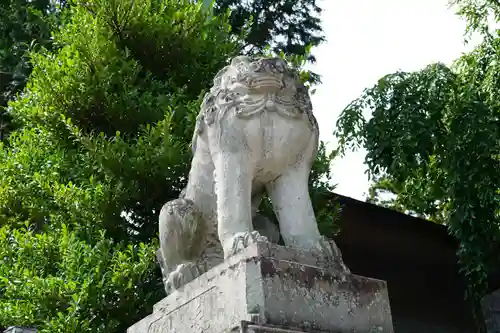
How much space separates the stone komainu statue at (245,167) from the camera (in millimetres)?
3691

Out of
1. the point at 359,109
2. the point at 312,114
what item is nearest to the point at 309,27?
the point at 359,109

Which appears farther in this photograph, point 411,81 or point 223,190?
point 411,81

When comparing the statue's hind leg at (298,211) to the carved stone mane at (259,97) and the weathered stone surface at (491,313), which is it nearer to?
the carved stone mane at (259,97)

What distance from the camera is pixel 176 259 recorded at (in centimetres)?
401

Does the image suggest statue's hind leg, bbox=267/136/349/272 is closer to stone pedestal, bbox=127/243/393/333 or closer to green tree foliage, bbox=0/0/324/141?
stone pedestal, bbox=127/243/393/333

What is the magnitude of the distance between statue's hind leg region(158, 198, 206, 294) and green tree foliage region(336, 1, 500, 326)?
4.65 metres

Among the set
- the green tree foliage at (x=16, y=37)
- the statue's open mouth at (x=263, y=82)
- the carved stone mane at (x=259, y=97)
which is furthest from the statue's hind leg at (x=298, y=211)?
the green tree foliage at (x=16, y=37)

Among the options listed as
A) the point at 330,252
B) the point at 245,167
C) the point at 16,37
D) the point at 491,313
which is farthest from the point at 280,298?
the point at 16,37

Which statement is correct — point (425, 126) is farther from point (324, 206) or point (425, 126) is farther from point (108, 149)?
point (108, 149)

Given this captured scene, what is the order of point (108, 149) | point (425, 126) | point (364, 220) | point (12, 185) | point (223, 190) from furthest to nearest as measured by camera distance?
1. point (364, 220)
2. point (425, 126)
3. point (12, 185)
4. point (108, 149)
5. point (223, 190)

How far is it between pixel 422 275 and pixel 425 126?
3063 millimetres

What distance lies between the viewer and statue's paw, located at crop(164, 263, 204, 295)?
3.91 m

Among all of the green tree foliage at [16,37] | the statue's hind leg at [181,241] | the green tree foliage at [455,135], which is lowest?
the statue's hind leg at [181,241]

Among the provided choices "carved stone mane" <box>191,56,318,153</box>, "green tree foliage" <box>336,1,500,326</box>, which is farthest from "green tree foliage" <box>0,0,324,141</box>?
"carved stone mane" <box>191,56,318,153</box>
